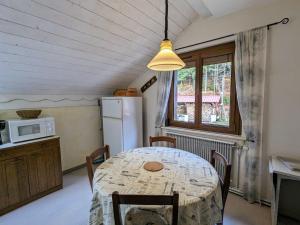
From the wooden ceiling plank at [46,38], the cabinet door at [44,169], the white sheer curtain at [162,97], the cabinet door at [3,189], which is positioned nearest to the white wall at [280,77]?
the white sheer curtain at [162,97]

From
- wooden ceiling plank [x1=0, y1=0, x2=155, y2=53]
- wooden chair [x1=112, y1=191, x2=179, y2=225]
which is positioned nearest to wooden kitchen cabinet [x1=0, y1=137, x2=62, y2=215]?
→ wooden ceiling plank [x1=0, y1=0, x2=155, y2=53]

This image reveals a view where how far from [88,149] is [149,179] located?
8.61ft

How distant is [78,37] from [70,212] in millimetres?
2162

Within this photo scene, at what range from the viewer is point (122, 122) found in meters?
3.09

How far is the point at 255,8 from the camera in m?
2.10

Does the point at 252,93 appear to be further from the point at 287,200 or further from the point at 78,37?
the point at 78,37

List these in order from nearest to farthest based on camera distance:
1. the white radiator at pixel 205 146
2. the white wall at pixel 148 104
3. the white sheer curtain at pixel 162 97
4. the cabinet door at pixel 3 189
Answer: the cabinet door at pixel 3 189 → the white radiator at pixel 205 146 → the white sheer curtain at pixel 162 97 → the white wall at pixel 148 104

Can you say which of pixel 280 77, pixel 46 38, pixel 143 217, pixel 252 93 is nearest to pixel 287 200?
pixel 252 93

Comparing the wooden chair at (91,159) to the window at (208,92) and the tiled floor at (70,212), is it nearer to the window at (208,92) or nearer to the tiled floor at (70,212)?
the tiled floor at (70,212)

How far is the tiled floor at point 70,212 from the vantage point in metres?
1.91

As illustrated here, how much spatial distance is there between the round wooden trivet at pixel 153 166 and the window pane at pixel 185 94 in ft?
5.00

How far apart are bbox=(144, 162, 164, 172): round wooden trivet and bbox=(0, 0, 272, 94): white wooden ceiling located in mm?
1660

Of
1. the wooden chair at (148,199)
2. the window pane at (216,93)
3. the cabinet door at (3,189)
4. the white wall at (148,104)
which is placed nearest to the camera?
the wooden chair at (148,199)

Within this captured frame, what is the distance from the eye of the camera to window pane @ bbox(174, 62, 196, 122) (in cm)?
290
